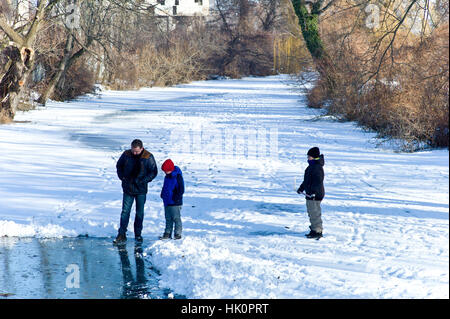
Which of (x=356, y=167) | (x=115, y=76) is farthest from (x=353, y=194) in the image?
(x=115, y=76)

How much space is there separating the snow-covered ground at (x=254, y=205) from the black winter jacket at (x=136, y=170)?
0.96 meters

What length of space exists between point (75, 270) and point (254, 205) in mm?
4268

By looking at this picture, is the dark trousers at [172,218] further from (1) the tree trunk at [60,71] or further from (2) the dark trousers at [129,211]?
(1) the tree trunk at [60,71]

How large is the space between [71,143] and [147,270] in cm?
1147

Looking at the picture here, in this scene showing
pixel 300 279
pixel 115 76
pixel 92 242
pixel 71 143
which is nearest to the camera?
pixel 300 279

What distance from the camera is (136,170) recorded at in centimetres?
863

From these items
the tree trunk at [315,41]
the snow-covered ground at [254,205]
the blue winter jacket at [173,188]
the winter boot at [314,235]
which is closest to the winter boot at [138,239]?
the snow-covered ground at [254,205]

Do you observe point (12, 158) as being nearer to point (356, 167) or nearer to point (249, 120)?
point (356, 167)

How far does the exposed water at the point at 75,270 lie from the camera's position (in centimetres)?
671

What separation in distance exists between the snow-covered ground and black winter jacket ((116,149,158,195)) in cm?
96

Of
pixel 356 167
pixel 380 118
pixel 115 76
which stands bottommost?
pixel 356 167

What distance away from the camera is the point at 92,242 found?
884 cm

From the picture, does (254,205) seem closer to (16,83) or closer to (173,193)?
(173,193)

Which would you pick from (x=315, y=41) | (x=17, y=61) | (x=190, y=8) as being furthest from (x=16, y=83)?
(x=190, y=8)
